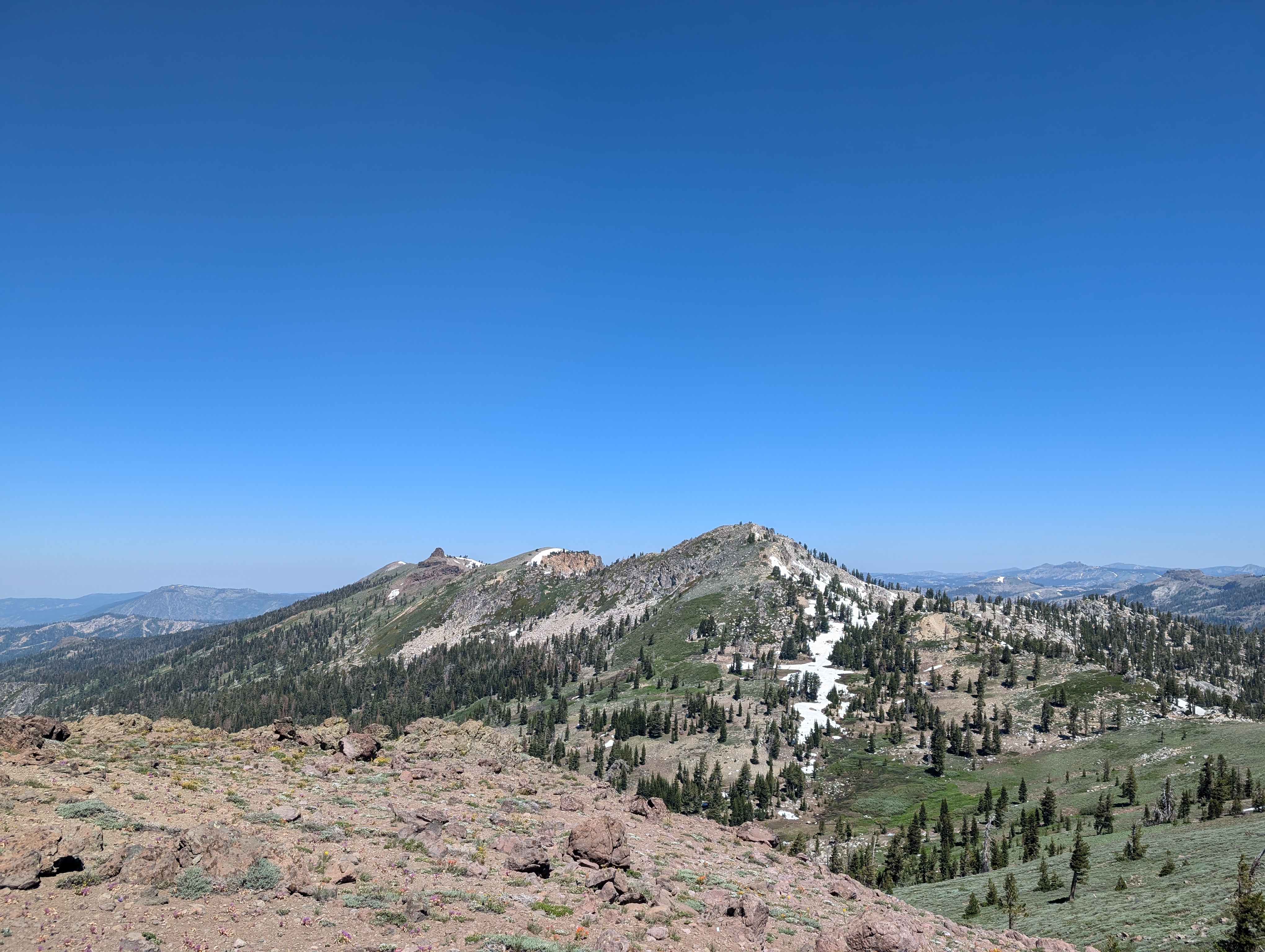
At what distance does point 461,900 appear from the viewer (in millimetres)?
26109

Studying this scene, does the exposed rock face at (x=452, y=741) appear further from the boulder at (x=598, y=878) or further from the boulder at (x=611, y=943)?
the boulder at (x=611, y=943)

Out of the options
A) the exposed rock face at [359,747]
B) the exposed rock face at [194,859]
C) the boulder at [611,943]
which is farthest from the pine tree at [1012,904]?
the exposed rock face at [194,859]

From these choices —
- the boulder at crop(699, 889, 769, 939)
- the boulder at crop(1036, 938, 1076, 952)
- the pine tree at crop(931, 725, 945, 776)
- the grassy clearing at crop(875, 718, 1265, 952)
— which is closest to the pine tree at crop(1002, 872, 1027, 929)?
the grassy clearing at crop(875, 718, 1265, 952)

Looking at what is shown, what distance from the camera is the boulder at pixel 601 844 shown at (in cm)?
3291

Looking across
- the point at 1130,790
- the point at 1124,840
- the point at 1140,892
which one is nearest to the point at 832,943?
the point at 1140,892

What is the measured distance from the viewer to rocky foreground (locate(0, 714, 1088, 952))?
69.3 ft

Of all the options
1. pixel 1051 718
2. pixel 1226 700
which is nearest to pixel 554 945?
pixel 1051 718

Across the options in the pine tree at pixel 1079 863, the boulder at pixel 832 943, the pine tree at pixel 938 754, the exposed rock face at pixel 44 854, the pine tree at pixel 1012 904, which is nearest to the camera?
the exposed rock face at pixel 44 854

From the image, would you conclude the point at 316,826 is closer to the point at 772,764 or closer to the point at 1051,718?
the point at 772,764

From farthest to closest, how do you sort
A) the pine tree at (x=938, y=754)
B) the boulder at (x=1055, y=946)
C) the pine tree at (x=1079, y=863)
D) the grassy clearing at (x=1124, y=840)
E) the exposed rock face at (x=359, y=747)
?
the pine tree at (x=938, y=754)
the pine tree at (x=1079, y=863)
the exposed rock face at (x=359, y=747)
the grassy clearing at (x=1124, y=840)
the boulder at (x=1055, y=946)

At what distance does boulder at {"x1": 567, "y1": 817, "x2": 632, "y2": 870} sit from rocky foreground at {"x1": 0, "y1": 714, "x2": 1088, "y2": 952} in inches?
3.8

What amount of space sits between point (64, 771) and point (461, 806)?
21.4 m

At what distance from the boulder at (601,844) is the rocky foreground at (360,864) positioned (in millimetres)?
97

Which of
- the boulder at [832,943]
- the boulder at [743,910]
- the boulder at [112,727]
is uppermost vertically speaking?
the boulder at [112,727]
